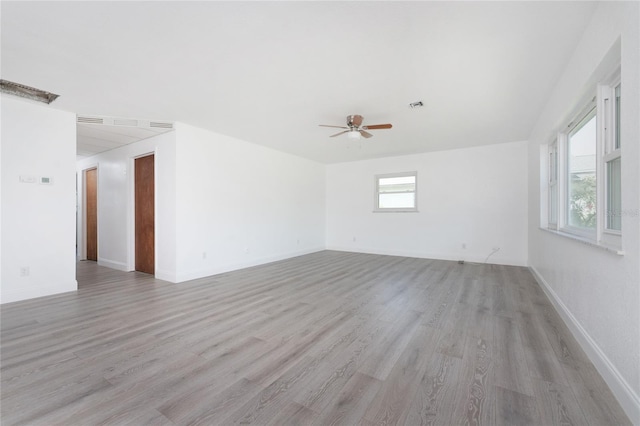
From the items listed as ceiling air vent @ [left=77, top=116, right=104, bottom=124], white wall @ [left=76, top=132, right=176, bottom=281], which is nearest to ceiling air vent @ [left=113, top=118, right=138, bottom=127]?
ceiling air vent @ [left=77, top=116, right=104, bottom=124]

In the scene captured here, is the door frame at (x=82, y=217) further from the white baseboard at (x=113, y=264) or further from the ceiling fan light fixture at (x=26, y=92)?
the ceiling fan light fixture at (x=26, y=92)

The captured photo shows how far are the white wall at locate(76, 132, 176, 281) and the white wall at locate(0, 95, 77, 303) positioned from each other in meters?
1.12

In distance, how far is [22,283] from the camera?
3.45 metres

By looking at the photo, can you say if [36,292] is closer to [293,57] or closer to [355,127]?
[293,57]

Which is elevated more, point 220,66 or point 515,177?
point 220,66

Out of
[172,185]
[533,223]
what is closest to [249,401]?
[172,185]

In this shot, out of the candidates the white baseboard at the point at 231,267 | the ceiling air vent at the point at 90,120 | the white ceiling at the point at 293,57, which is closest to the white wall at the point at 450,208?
the white ceiling at the point at 293,57

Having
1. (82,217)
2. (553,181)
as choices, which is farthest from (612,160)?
(82,217)

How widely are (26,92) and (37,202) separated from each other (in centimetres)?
143

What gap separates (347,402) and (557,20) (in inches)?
126

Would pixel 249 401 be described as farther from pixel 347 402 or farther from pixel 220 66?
pixel 220 66

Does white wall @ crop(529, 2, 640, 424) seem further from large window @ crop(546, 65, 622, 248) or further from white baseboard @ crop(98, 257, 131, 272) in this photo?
white baseboard @ crop(98, 257, 131, 272)

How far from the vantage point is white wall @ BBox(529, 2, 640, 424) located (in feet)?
4.68

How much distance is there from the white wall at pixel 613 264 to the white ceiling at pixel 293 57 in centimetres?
33
